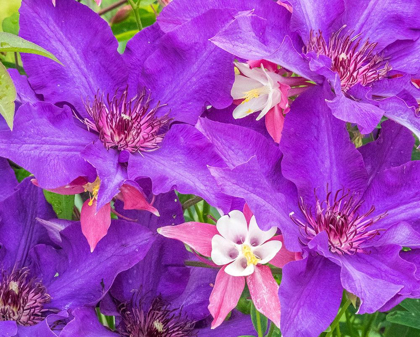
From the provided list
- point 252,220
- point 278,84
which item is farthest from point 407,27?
point 252,220

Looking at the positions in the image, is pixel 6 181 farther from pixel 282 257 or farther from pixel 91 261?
pixel 282 257

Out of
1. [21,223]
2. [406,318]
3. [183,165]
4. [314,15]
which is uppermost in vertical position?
[314,15]

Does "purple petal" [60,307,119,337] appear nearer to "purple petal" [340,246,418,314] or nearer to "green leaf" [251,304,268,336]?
"green leaf" [251,304,268,336]

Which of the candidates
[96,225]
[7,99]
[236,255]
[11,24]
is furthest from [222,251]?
[11,24]

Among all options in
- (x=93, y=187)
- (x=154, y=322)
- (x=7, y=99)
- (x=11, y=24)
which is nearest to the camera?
(x=7, y=99)

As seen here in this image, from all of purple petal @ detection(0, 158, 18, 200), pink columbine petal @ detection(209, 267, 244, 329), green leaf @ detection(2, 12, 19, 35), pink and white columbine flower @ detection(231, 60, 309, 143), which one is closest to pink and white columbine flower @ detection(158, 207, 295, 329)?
pink columbine petal @ detection(209, 267, 244, 329)

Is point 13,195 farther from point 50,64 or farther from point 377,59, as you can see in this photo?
point 377,59
